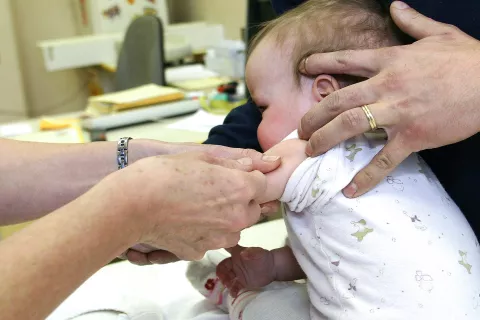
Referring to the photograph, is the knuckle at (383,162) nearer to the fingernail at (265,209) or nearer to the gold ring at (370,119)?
the gold ring at (370,119)

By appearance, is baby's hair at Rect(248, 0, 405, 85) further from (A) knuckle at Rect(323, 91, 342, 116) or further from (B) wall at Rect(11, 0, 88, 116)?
(B) wall at Rect(11, 0, 88, 116)

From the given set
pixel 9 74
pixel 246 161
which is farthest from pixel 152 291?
pixel 9 74

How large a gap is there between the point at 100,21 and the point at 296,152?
121 inches

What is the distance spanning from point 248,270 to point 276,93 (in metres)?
0.35

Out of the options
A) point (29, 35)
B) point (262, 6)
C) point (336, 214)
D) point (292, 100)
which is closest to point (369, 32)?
point (292, 100)

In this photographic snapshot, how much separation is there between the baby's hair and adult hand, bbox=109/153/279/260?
0.23m

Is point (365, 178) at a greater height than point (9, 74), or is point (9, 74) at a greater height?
point (365, 178)

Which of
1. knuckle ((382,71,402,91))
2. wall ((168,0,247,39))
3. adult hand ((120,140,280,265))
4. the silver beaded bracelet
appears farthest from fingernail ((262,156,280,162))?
wall ((168,0,247,39))

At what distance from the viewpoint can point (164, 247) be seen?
2.62ft

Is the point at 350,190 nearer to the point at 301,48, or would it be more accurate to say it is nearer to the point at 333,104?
the point at 333,104

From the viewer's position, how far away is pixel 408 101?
2.36 ft

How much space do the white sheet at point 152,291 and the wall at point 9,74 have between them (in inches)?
118

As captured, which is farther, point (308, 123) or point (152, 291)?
point (152, 291)

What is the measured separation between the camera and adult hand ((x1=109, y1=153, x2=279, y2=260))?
26.1 inches
